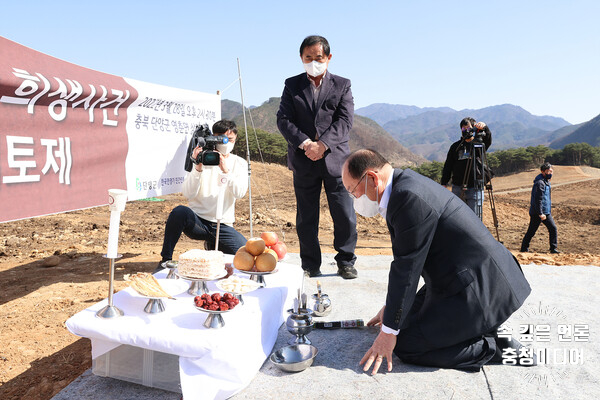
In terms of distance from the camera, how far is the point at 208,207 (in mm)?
4082

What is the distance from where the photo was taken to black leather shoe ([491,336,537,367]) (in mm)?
2457

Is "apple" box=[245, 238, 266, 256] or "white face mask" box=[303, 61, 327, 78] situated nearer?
"apple" box=[245, 238, 266, 256]

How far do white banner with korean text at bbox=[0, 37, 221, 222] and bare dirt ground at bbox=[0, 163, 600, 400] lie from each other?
87 cm

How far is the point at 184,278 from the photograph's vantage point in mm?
2455

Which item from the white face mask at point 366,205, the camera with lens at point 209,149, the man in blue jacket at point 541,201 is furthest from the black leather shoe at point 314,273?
the man in blue jacket at point 541,201

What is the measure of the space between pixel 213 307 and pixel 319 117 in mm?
2403

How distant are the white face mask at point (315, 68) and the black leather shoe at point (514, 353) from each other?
8.46 ft

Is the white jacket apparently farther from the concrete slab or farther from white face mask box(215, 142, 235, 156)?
the concrete slab

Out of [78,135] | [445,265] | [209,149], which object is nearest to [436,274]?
[445,265]

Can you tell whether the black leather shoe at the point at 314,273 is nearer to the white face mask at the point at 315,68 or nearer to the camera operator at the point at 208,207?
the camera operator at the point at 208,207

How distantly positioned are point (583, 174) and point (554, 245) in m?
20.4

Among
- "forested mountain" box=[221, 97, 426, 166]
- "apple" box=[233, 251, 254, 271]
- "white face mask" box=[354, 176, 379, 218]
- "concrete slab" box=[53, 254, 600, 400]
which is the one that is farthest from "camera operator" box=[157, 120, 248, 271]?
"forested mountain" box=[221, 97, 426, 166]

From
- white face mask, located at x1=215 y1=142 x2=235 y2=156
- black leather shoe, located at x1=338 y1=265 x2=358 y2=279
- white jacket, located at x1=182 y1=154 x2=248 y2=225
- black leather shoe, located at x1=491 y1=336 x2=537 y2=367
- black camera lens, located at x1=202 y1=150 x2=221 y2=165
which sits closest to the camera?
black leather shoe, located at x1=491 y1=336 x2=537 y2=367

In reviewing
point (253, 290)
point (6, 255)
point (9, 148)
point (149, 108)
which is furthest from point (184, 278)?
point (6, 255)
